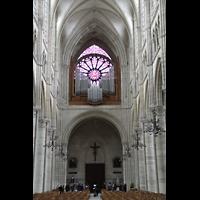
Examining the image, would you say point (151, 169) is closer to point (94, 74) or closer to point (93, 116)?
point (93, 116)

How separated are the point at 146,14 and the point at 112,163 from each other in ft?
68.5

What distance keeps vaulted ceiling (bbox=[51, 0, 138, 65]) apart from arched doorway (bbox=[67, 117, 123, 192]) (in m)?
9.93

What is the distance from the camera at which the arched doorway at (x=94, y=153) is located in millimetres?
35094

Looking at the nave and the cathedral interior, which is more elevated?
the cathedral interior

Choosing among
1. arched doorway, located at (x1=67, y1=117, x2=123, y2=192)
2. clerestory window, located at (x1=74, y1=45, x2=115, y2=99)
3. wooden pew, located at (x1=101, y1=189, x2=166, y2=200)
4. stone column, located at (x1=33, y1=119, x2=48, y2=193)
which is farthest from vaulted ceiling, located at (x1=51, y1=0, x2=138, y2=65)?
wooden pew, located at (x1=101, y1=189, x2=166, y2=200)

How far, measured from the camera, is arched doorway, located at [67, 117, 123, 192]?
115 ft

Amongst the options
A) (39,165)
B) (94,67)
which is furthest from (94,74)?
(39,165)

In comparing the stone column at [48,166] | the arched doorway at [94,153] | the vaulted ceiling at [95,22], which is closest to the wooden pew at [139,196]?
the stone column at [48,166]

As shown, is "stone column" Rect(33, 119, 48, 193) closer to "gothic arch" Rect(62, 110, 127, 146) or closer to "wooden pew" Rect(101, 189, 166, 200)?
"wooden pew" Rect(101, 189, 166, 200)

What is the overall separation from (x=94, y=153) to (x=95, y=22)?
15.6 meters

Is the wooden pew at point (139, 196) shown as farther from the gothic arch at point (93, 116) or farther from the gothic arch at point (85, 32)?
the gothic arch at point (85, 32)

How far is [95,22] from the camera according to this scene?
106ft

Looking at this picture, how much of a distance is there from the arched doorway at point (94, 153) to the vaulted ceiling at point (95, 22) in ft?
32.6
